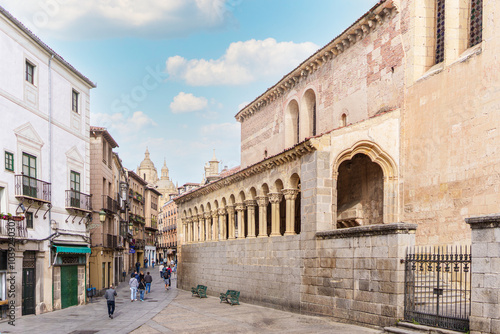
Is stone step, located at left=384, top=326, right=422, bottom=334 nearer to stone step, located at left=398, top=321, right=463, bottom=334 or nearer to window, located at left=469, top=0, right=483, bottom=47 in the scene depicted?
stone step, located at left=398, top=321, right=463, bottom=334

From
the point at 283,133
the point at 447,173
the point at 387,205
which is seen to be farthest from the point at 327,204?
the point at 283,133

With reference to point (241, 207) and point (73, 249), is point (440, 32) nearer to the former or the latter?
point (241, 207)

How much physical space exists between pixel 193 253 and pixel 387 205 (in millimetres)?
16103

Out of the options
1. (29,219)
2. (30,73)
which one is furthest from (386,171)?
(30,73)

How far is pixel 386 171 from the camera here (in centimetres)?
1806

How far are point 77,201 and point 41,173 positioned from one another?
3195 mm

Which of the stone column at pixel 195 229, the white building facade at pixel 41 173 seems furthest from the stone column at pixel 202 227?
the white building facade at pixel 41 173

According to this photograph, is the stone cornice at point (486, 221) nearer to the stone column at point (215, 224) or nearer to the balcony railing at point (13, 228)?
the balcony railing at point (13, 228)

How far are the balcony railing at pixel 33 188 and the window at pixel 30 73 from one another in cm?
384

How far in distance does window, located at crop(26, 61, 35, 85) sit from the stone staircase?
616 inches

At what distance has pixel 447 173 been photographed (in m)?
16.0

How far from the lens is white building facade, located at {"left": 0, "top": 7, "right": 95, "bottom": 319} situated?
1802cm

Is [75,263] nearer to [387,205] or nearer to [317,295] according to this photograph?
[317,295]

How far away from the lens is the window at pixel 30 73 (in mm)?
19750
